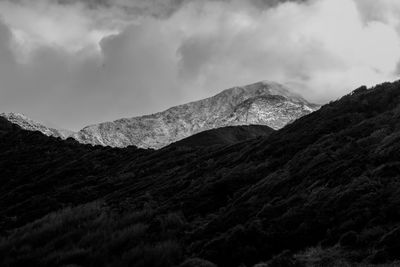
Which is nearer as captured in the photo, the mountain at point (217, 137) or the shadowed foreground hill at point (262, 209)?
the shadowed foreground hill at point (262, 209)

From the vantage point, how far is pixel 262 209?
60.1 ft

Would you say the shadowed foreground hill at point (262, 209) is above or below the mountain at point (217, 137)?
below

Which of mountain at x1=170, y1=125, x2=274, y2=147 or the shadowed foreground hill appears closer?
the shadowed foreground hill

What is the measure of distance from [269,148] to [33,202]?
17174 mm

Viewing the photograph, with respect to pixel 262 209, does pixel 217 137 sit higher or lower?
higher

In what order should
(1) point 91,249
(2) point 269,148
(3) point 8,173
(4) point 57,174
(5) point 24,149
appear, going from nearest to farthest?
(1) point 91,249 → (2) point 269,148 → (4) point 57,174 → (3) point 8,173 → (5) point 24,149

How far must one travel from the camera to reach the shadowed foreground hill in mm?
14117

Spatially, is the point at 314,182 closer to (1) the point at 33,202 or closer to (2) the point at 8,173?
(1) the point at 33,202

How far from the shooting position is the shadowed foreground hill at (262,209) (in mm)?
14117

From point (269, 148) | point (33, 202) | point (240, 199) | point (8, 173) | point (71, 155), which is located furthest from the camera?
point (71, 155)

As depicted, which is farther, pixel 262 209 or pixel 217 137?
pixel 217 137

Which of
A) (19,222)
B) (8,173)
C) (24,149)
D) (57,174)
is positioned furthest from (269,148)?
(24,149)

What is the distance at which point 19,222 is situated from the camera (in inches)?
1221

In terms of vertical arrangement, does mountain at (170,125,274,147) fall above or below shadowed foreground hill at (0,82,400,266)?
above
